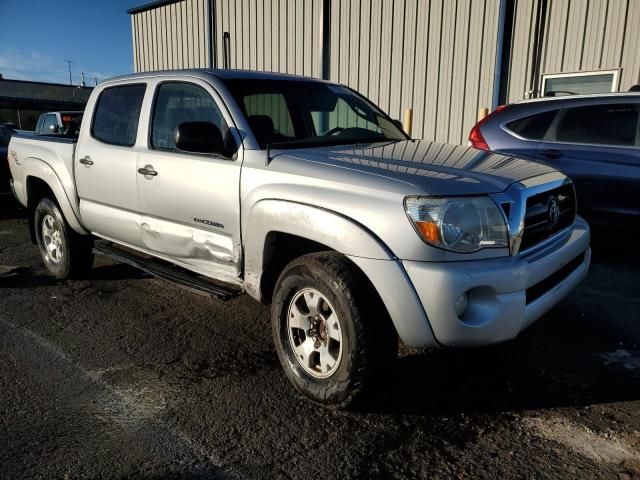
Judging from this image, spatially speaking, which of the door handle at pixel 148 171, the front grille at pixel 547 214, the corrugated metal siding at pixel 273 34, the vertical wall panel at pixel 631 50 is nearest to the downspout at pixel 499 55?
the vertical wall panel at pixel 631 50

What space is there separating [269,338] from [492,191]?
6.34ft

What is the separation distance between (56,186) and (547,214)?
4.15m

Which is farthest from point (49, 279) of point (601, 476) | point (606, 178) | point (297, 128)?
point (606, 178)

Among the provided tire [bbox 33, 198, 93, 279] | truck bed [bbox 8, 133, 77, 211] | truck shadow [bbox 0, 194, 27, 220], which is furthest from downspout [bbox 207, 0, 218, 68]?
tire [bbox 33, 198, 93, 279]

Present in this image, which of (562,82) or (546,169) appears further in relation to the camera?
(562,82)

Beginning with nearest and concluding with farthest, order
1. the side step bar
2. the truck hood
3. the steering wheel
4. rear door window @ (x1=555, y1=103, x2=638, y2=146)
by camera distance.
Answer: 1. the truck hood
2. the side step bar
3. the steering wheel
4. rear door window @ (x1=555, y1=103, x2=638, y2=146)

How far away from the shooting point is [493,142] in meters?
5.93

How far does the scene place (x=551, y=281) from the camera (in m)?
2.81

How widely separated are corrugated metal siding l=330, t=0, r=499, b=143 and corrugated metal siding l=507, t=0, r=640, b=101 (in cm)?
45

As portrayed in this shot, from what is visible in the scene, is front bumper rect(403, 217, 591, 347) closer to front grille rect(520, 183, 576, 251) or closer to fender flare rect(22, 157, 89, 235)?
front grille rect(520, 183, 576, 251)

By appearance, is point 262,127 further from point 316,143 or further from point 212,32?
point 212,32

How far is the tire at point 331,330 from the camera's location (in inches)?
99.0

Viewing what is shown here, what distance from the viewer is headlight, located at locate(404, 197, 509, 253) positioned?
2375 millimetres

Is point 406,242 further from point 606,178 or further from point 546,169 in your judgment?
point 606,178
